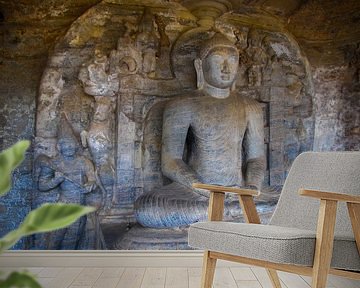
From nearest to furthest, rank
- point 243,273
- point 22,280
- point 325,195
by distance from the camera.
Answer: point 22,280
point 325,195
point 243,273

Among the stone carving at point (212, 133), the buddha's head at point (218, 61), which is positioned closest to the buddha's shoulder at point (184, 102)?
the stone carving at point (212, 133)

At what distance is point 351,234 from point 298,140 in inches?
65.0

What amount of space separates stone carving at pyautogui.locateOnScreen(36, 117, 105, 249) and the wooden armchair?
1.32 m

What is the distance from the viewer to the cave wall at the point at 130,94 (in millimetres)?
3270

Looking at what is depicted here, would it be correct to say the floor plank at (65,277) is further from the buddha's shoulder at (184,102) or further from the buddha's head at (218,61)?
the buddha's head at (218,61)

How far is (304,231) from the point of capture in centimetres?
176

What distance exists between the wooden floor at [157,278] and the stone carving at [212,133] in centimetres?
46

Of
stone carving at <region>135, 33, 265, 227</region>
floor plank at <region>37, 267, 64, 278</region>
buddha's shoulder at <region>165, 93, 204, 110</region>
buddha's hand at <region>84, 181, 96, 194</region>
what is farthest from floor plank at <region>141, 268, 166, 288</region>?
buddha's shoulder at <region>165, 93, 204, 110</region>

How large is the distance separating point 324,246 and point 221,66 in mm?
1895

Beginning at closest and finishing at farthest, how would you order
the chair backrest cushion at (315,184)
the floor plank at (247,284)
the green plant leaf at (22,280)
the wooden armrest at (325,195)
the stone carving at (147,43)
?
the green plant leaf at (22,280) → the wooden armrest at (325,195) → the chair backrest cushion at (315,184) → the floor plank at (247,284) → the stone carving at (147,43)

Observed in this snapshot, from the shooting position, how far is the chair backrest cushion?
6.63ft

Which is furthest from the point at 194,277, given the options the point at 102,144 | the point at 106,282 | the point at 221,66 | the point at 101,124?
the point at 221,66

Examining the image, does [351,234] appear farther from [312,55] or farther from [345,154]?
[312,55]

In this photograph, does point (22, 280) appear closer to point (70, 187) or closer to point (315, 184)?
point (315, 184)
